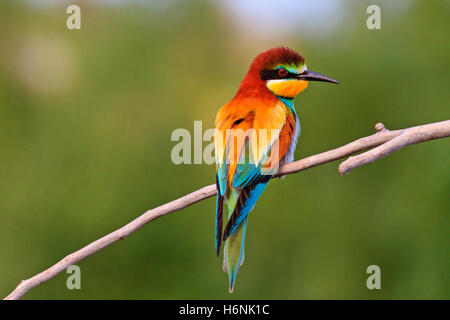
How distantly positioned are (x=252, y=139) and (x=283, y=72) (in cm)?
39

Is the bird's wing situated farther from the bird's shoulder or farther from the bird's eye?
the bird's eye

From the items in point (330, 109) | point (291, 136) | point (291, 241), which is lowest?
point (291, 241)

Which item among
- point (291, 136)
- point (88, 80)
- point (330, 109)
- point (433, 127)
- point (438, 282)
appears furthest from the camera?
point (88, 80)

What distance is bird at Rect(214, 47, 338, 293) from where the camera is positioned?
6.11ft

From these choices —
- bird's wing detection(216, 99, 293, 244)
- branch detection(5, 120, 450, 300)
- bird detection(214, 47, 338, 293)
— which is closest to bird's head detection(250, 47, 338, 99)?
bird detection(214, 47, 338, 293)

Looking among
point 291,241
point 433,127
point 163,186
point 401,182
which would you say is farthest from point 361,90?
point 433,127

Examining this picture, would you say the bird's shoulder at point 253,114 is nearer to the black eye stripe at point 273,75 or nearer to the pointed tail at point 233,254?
the black eye stripe at point 273,75

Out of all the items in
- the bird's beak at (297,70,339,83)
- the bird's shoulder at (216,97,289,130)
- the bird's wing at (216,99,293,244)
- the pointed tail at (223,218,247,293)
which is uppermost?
the bird's beak at (297,70,339,83)

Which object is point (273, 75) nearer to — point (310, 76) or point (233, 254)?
point (310, 76)

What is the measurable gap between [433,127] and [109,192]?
2.26 m

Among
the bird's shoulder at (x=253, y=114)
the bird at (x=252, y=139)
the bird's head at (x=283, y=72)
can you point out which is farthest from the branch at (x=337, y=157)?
the bird's head at (x=283, y=72)

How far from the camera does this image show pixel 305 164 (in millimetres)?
1685

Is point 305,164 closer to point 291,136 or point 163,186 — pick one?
point 291,136

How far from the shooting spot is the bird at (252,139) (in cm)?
186
